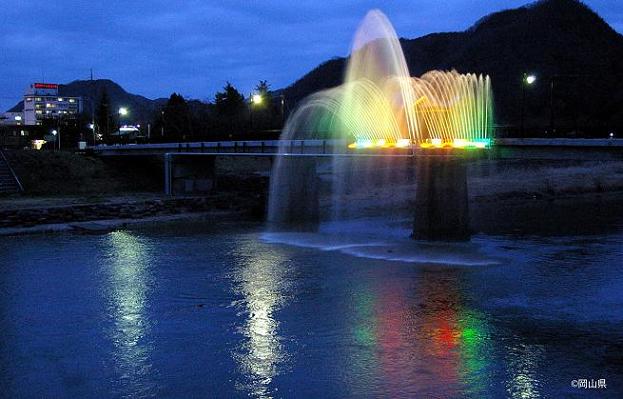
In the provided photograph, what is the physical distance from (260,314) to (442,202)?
2146 cm

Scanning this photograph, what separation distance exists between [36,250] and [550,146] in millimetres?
31422

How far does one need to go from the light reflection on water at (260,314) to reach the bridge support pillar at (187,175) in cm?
3874

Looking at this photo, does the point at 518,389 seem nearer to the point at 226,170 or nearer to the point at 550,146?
the point at 550,146

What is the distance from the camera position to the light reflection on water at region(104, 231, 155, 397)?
1505 cm

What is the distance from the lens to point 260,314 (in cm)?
2125

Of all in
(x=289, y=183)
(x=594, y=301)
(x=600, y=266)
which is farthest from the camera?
(x=289, y=183)

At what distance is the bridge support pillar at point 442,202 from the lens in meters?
39.7

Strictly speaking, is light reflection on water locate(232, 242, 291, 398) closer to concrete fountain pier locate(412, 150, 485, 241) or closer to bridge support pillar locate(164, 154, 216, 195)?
concrete fountain pier locate(412, 150, 485, 241)

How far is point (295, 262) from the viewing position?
32.2 m

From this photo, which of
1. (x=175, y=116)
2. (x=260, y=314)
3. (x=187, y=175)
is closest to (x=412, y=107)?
(x=260, y=314)

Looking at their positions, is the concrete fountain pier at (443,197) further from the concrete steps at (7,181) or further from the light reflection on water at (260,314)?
the concrete steps at (7,181)

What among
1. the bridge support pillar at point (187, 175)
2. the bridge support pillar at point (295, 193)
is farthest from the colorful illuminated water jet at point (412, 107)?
the bridge support pillar at point (187, 175)

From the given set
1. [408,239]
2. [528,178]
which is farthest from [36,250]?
[528,178]

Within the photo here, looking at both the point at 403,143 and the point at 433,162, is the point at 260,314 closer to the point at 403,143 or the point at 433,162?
the point at 433,162
